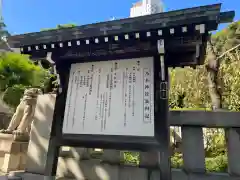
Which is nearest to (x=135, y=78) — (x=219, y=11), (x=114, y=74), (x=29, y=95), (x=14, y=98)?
(x=114, y=74)

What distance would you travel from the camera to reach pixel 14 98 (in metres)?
10.4

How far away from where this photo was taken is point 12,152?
5.23 metres

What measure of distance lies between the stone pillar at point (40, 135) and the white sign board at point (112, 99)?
80 centimetres

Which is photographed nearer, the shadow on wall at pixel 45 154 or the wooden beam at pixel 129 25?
the wooden beam at pixel 129 25

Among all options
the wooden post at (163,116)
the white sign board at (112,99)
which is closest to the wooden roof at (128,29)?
the wooden post at (163,116)

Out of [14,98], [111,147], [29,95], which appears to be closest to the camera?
[111,147]

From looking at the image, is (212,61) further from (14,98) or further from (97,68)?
(14,98)

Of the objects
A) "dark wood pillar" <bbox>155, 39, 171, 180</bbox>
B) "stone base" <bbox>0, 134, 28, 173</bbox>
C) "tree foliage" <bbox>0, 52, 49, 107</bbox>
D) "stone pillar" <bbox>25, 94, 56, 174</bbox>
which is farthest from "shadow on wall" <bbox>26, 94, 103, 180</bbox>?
"tree foliage" <bbox>0, 52, 49, 107</bbox>

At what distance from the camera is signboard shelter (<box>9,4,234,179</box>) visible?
343cm

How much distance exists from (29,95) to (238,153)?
4983 millimetres

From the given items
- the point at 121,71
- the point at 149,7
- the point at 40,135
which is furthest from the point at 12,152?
the point at 149,7

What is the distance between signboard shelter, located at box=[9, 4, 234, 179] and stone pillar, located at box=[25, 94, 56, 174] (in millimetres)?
545

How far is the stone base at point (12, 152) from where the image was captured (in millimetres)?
5219

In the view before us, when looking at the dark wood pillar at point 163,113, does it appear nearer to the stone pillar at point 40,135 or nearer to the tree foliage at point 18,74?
the stone pillar at point 40,135
